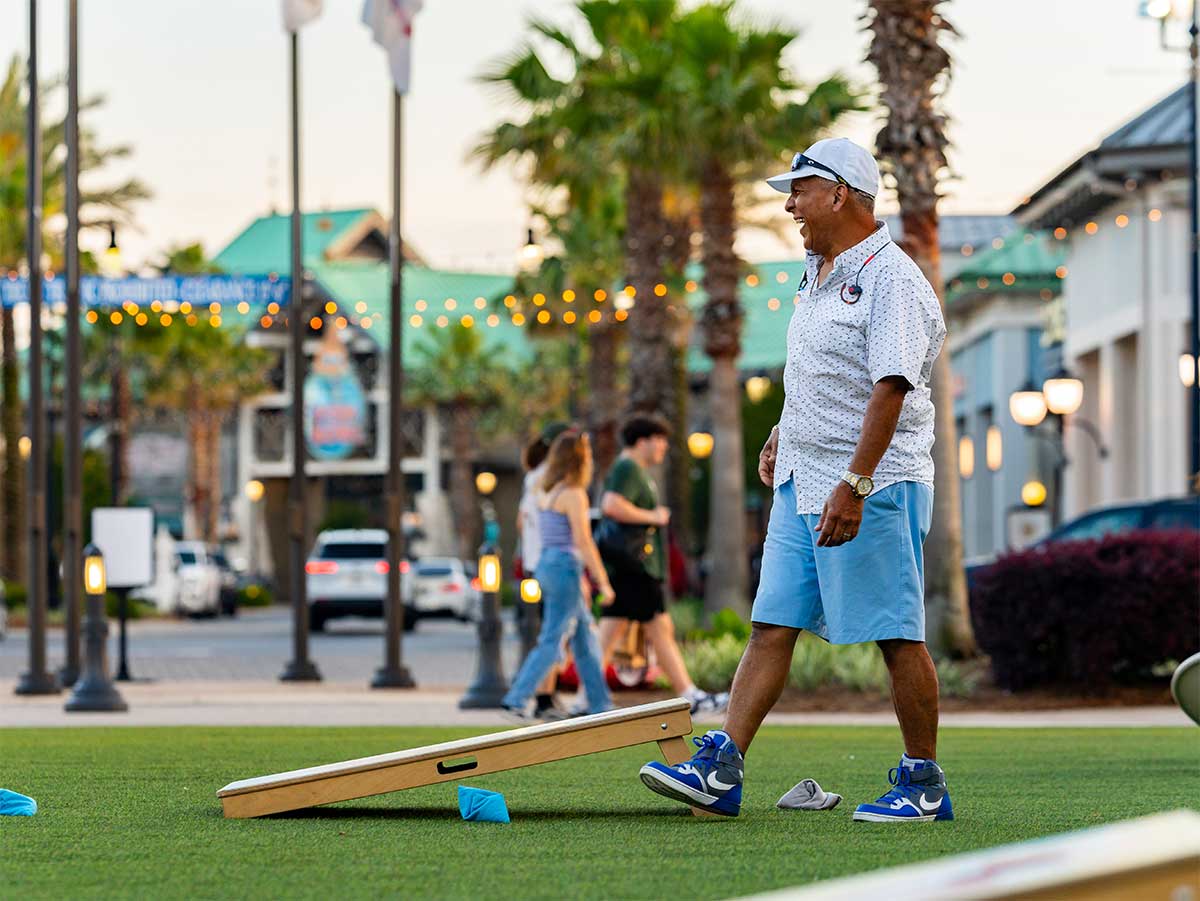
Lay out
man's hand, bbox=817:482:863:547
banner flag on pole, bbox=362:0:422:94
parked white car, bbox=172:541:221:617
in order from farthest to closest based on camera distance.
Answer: parked white car, bbox=172:541:221:617 < banner flag on pole, bbox=362:0:422:94 < man's hand, bbox=817:482:863:547

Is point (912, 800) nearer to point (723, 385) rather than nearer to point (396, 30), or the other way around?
point (396, 30)

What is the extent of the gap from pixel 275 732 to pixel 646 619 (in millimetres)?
2680

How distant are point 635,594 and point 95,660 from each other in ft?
14.4

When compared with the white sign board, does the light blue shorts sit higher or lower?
higher

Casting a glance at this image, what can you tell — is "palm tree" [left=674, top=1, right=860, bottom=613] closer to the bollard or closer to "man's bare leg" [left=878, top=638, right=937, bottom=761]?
the bollard

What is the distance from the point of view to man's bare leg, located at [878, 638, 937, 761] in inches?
255

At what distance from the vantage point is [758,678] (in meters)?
6.61

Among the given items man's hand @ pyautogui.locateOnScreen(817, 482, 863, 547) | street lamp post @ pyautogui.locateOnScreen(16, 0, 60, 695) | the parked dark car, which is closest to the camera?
man's hand @ pyautogui.locateOnScreen(817, 482, 863, 547)

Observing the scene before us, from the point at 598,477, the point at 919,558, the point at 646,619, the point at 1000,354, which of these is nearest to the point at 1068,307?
the point at 1000,354

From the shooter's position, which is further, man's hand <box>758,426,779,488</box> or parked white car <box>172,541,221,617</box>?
parked white car <box>172,541,221,617</box>

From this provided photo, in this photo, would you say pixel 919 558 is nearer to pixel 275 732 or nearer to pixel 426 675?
pixel 275 732

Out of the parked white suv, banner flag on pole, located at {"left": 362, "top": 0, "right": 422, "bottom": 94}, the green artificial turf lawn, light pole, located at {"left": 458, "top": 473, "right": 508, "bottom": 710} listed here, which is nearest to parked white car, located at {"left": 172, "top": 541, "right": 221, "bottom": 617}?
the parked white suv

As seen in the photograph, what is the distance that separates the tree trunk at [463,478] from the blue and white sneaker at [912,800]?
73.0m

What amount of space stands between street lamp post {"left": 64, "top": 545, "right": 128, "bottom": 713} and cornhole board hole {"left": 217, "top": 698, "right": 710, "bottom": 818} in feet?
30.7
